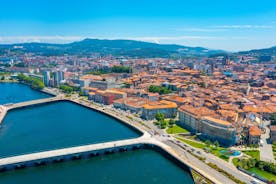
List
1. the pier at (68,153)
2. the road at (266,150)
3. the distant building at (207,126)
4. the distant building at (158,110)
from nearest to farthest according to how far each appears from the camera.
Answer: the pier at (68,153), the road at (266,150), the distant building at (207,126), the distant building at (158,110)

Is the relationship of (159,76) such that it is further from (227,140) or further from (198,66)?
(227,140)

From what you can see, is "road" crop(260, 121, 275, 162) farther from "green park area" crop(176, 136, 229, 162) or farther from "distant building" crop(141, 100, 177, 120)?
"distant building" crop(141, 100, 177, 120)

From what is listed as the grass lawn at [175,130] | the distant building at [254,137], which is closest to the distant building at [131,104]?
the grass lawn at [175,130]

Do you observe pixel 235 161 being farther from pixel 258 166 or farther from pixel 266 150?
pixel 266 150

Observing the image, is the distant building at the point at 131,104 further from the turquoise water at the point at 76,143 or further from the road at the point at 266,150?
the road at the point at 266,150

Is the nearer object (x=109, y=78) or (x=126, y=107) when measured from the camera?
(x=126, y=107)

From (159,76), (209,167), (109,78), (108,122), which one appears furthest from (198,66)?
(209,167)

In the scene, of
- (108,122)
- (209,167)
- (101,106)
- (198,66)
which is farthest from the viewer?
(198,66)
